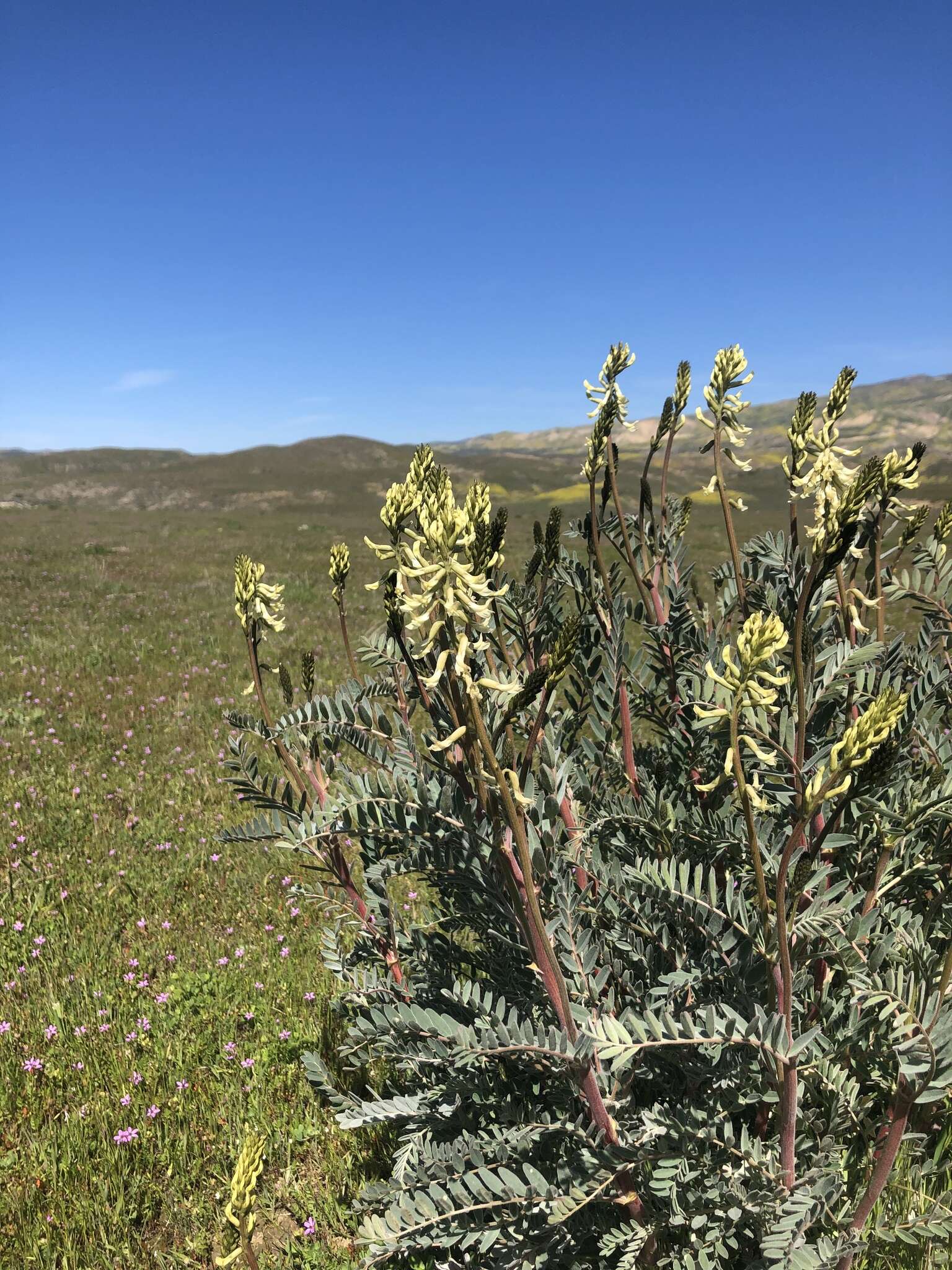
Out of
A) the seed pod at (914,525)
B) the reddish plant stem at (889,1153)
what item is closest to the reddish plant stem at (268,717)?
the reddish plant stem at (889,1153)

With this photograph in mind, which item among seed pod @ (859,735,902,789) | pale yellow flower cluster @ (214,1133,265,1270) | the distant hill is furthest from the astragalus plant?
the distant hill

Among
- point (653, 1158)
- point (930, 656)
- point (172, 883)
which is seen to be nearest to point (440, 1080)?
point (653, 1158)

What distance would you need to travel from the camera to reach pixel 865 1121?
2.21m

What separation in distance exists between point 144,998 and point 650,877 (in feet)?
10.7

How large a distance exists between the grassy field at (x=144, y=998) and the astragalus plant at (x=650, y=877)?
68cm

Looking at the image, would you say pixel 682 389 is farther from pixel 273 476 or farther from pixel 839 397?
pixel 273 476

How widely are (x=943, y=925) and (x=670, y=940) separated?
2.88 ft

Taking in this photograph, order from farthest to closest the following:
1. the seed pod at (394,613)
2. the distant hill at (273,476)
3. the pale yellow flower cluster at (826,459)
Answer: the distant hill at (273,476) < the pale yellow flower cluster at (826,459) < the seed pod at (394,613)

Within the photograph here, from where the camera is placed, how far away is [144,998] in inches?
152

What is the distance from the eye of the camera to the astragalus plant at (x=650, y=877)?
1572 mm

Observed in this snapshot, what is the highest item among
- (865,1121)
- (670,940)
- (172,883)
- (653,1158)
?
(670,940)

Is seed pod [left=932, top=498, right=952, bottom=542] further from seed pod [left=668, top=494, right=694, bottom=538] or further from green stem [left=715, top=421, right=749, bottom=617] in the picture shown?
seed pod [left=668, top=494, right=694, bottom=538]

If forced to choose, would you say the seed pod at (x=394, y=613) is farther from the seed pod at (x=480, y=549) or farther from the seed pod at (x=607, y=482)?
the seed pod at (x=607, y=482)

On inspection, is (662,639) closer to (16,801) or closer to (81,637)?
(16,801)
